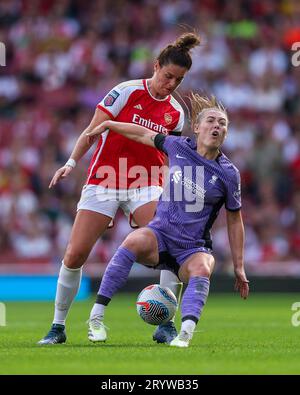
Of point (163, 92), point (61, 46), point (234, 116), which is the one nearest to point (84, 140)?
point (163, 92)

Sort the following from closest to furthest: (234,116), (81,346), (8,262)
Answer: (81,346)
(8,262)
(234,116)

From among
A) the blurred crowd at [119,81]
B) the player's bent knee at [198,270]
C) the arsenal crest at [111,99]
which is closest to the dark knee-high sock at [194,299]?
the player's bent knee at [198,270]

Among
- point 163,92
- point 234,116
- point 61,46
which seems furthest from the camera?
point 61,46

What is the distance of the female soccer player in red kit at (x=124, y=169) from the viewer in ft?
27.9

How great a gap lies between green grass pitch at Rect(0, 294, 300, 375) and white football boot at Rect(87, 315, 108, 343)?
0.20ft

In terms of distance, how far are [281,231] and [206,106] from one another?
9.19 meters

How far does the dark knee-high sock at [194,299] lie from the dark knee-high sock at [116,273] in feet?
1.80

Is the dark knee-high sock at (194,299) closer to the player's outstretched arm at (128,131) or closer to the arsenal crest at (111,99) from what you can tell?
the player's outstretched arm at (128,131)

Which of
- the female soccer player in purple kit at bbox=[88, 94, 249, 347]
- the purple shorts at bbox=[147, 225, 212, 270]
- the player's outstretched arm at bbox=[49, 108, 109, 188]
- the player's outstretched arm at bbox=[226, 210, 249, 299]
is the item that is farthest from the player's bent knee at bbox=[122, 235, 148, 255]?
the player's outstretched arm at bbox=[49, 108, 109, 188]

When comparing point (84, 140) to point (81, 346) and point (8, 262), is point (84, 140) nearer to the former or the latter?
point (81, 346)

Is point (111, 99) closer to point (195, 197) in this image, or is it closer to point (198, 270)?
point (195, 197)

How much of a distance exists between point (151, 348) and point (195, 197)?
1190 mm

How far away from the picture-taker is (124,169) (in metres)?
8.66

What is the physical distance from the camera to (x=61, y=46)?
20047 mm
